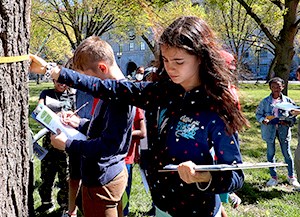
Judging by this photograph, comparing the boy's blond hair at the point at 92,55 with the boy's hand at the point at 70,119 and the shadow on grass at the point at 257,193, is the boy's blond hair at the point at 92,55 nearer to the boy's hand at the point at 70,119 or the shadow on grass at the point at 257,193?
the boy's hand at the point at 70,119

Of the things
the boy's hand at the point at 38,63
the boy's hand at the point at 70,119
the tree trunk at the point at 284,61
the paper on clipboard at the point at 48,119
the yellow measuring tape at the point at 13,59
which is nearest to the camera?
the yellow measuring tape at the point at 13,59

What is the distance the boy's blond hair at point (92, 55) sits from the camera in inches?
90.7

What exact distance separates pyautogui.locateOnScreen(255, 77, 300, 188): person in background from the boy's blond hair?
368cm

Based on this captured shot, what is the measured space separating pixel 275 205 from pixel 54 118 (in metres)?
3.49

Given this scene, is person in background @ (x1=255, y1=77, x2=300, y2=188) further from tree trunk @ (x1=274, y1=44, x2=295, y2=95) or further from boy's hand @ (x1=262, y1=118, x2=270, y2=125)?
tree trunk @ (x1=274, y1=44, x2=295, y2=95)

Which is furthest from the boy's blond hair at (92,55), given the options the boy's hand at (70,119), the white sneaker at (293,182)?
the white sneaker at (293,182)

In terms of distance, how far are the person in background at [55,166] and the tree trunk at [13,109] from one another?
2.15 metres

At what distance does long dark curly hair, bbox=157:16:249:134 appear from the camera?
171 cm

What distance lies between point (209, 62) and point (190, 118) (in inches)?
11.0

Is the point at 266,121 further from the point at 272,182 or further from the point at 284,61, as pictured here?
the point at 284,61

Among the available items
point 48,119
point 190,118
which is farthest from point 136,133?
point 190,118

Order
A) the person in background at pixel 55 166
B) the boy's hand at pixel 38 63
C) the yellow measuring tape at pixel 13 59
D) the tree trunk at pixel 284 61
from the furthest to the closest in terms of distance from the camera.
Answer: the tree trunk at pixel 284 61 → the person in background at pixel 55 166 → the boy's hand at pixel 38 63 → the yellow measuring tape at pixel 13 59

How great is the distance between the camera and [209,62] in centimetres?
176

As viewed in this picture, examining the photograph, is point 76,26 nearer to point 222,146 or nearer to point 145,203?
point 145,203
